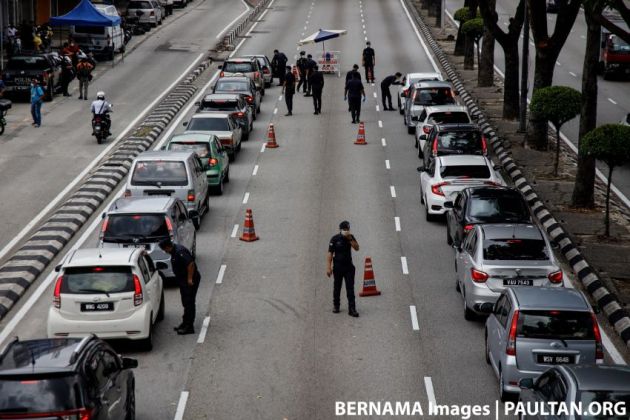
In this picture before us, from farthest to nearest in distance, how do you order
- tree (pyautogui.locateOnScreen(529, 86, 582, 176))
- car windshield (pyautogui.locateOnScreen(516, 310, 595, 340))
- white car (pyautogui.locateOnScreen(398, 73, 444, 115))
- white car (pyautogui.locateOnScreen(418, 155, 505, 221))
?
white car (pyautogui.locateOnScreen(398, 73, 444, 115)) → tree (pyautogui.locateOnScreen(529, 86, 582, 176)) → white car (pyautogui.locateOnScreen(418, 155, 505, 221)) → car windshield (pyautogui.locateOnScreen(516, 310, 595, 340))

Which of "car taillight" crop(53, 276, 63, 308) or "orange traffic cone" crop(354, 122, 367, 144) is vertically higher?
"car taillight" crop(53, 276, 63, 308)

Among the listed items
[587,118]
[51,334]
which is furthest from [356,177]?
[51,334]

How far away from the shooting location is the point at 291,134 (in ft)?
130

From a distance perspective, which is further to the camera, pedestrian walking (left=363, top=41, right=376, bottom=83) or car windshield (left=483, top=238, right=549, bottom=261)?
pedestrian walking (left=363, top=41, right=376, bottom=83)

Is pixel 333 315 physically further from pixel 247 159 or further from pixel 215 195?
pixel 247 159

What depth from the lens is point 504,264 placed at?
63.6 ft

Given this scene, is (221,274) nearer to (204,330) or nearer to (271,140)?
(204,330)

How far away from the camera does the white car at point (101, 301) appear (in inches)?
694

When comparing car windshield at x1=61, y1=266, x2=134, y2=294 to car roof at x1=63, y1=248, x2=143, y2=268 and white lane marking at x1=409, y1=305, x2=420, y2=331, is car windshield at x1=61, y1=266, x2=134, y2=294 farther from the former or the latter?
white lane marking at x1=409, y1=305, x2=420, y2=331

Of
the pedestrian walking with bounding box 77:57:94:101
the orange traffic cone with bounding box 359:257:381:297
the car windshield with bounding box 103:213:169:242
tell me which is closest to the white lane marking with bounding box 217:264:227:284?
the car windshield with bounding box 103:213:169:242

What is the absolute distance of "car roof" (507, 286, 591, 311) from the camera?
15664 mm

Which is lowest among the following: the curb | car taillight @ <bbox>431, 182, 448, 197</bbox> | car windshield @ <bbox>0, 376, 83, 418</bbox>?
the curb

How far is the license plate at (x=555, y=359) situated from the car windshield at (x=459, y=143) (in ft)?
51.6

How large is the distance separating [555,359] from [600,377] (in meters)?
2.94
